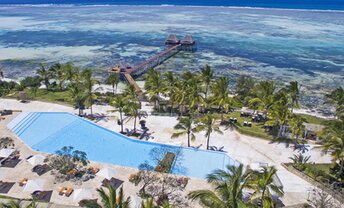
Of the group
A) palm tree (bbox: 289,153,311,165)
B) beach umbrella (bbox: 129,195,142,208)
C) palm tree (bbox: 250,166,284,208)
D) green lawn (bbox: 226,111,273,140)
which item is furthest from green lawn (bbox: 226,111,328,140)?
beach umbrella (bbox: 129,195,142,208)

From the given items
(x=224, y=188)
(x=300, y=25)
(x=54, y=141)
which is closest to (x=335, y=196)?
(x=224, y=188)

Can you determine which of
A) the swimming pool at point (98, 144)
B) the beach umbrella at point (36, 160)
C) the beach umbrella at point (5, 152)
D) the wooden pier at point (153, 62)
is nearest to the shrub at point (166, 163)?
the swimming pool at point (98, 144)

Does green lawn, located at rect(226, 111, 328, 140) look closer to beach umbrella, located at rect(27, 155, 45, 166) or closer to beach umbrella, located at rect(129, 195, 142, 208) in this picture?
beach umbrella, located at rect(129, 195, 142, 208)

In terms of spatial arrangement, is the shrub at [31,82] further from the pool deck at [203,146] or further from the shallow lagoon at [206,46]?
the shallow lagoon at [206,46]

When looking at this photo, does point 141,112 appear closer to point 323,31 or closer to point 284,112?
point 284,112

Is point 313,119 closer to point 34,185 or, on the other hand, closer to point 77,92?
point 77,92

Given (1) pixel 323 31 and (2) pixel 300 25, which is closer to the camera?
(1) pixel 323 31
